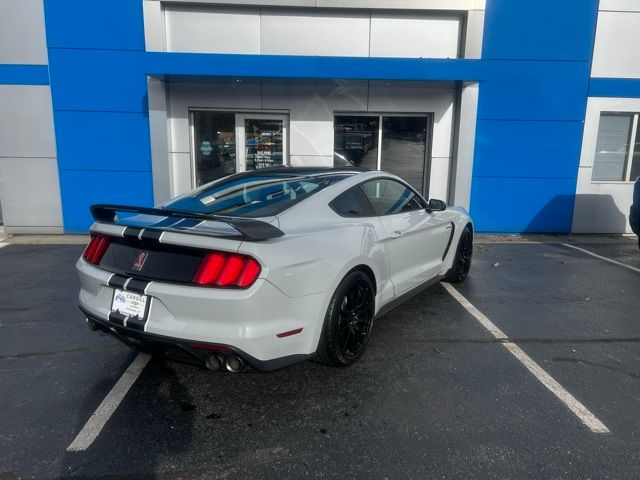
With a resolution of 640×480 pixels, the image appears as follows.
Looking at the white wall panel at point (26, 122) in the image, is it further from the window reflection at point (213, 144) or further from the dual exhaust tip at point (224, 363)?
the dual exhaust tip at point (224, 363)

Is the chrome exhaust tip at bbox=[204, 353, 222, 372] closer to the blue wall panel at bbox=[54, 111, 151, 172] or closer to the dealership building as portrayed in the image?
the dealership building

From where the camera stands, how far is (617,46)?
897 cm

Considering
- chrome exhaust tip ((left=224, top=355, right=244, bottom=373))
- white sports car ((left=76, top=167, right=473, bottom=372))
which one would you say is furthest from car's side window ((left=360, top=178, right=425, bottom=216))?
chrome exhaust tip ((left=224, top=355, right=244, bottom=373))

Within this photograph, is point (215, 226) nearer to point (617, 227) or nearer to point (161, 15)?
point (161, 15)

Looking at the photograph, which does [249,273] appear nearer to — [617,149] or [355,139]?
[355,139]

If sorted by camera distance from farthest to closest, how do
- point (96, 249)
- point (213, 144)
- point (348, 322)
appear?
point (213, 144) → point (348, 322) → point (96, 249)

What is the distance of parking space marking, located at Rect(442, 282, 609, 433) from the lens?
9.53 ft

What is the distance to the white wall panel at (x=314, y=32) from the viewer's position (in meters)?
8.81

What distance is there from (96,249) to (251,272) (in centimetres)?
134

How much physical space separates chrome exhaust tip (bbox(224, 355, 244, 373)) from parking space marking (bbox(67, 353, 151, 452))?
34.3 inches

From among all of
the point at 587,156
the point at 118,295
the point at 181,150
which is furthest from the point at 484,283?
the point at 181,150

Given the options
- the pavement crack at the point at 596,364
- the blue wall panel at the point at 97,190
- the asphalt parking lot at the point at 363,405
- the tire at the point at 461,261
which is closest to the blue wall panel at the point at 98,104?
the blue wall panel at the point at 97,190

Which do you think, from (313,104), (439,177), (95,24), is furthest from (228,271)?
(95,24)

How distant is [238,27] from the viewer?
8.79 metres
